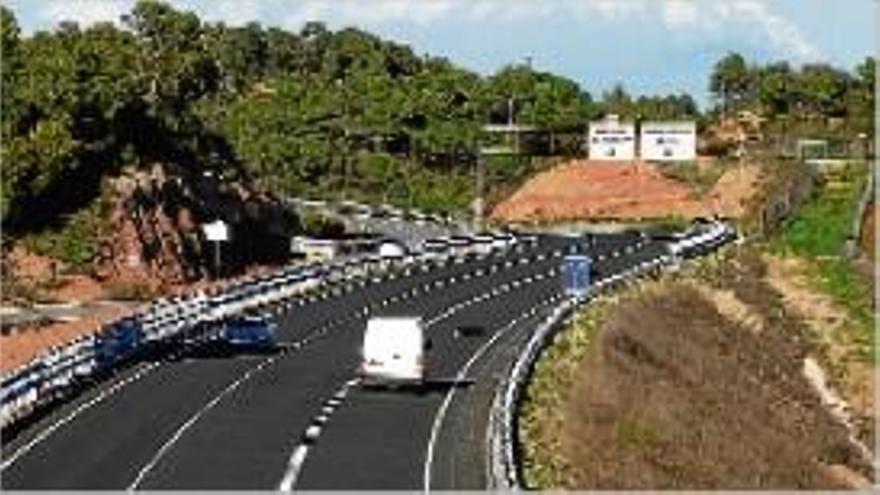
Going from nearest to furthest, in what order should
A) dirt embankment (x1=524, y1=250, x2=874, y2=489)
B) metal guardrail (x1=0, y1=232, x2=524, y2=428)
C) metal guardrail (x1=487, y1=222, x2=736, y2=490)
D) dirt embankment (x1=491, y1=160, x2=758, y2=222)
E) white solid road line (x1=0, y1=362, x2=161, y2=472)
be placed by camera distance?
metal guardrail (x1=487, y1=222, x2=736, y2=490) → white solid road line (x1=0, y1=362, x2=161, y2=472) → metal guardrail (x1=0, y1=232, x2=524, y2=428) → dirt embankment (x1=524, y1=250, x2=874, y2=489) → dirt embankment (x1=491, y1=160, x2=758, y2=222)

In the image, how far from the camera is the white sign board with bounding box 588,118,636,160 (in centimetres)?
12812

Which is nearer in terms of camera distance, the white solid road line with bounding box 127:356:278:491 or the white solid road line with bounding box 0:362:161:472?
the white solid road line with bounding box 127:356:278:491

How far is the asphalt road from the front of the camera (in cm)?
4022

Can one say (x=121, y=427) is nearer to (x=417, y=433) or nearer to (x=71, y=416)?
(x=71, y=416)

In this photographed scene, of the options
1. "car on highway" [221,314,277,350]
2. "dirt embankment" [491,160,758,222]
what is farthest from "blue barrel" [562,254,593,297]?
"dirt embankment" [491,160,758,222]

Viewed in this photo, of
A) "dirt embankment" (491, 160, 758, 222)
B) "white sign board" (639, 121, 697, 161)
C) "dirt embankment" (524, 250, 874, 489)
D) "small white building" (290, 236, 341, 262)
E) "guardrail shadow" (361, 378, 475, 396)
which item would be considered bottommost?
"dirt embankment" (524, 250, 874, 489)

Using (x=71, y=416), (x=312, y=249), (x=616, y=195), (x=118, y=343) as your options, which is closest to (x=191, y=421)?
(x=71, y=416)

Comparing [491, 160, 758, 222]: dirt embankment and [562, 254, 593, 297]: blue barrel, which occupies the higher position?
[491, 160, 758, 222]: dirt embankment

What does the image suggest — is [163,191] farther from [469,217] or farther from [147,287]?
[469,217]

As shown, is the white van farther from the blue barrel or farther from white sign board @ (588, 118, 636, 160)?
white sign board @ (588, 118, 636, 160)

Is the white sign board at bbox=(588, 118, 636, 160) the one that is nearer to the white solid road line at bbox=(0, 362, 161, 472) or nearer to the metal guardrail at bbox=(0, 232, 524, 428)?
the metal guardrail at bbox=(0, 232, 524, 428)

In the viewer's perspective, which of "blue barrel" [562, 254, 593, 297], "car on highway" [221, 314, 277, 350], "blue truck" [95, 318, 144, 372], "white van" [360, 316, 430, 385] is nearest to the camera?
"white van" [360, 316, 430, 385]

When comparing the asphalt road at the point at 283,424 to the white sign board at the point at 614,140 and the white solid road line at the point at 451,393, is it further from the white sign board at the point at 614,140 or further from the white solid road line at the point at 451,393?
the white sign board at the point at 614,140

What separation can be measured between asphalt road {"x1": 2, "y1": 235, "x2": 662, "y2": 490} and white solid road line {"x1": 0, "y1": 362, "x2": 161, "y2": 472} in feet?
0.14
